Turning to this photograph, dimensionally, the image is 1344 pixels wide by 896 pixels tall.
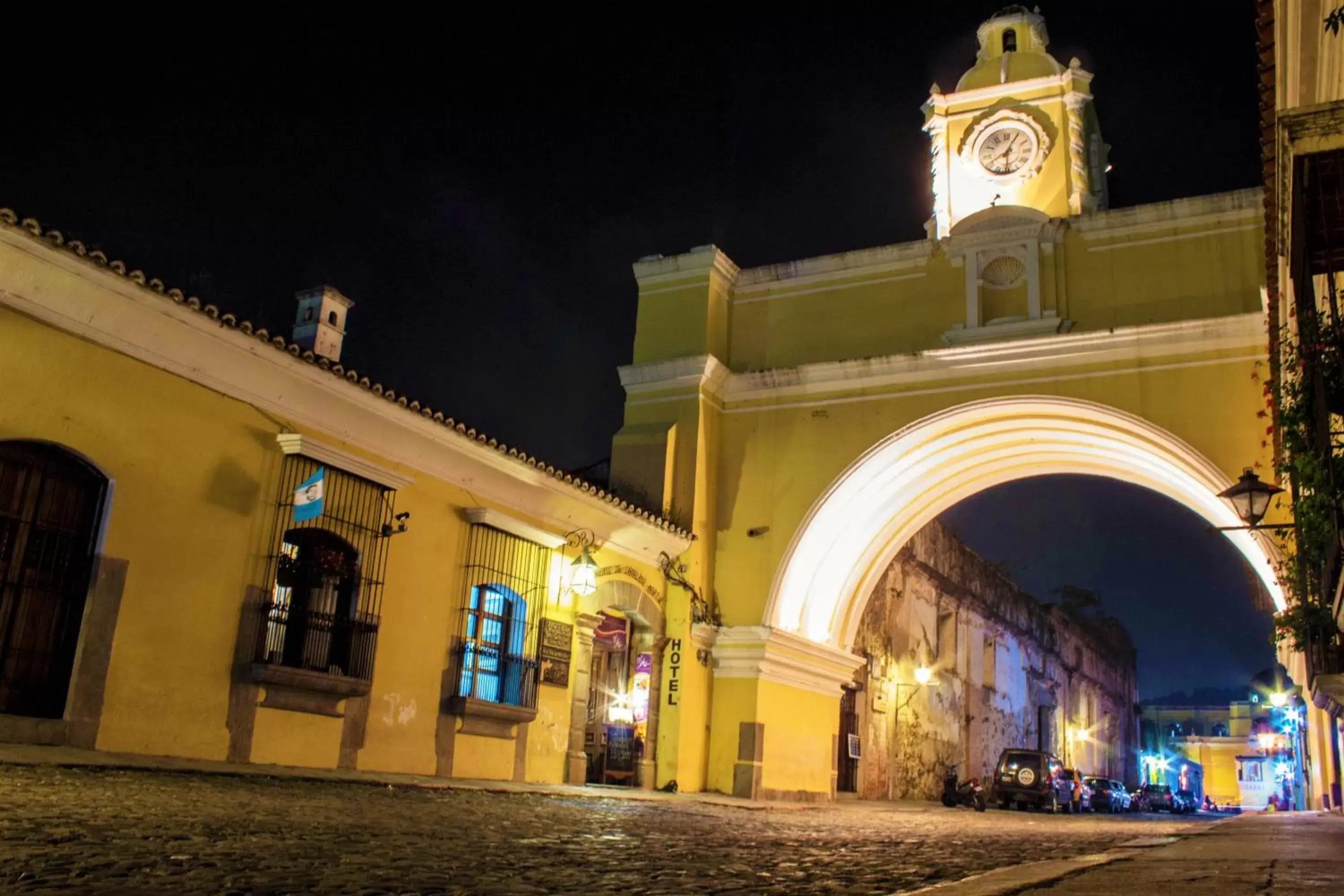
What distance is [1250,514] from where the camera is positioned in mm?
10352

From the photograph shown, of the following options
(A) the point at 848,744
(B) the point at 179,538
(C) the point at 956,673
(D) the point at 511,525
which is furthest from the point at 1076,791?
(B) the point at 179,538

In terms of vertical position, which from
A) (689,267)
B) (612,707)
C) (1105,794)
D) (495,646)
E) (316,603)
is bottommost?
(1105,794)

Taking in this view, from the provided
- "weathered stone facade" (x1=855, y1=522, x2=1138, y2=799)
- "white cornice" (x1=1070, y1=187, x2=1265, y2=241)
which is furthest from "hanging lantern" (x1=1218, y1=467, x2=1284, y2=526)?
"weathered stone facade" (x1=855, y1=522, x2=1138, y2=799)

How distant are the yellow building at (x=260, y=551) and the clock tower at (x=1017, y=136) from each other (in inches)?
310

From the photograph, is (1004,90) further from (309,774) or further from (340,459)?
(309,774)

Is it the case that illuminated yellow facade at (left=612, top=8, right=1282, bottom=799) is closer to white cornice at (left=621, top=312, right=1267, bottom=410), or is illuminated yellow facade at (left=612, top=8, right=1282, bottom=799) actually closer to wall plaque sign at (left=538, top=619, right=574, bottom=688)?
white cornice at (left=621, top=312, right=1267, bottom=410)

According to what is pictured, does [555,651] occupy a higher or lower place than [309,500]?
lower

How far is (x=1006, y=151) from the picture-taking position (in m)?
17.5

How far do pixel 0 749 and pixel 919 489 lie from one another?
42.8 ft

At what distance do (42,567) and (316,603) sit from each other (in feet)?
8.72

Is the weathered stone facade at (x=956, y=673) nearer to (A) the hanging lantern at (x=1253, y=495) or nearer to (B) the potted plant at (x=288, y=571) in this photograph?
(A) the hanging lantern at (x=1253, y=495)

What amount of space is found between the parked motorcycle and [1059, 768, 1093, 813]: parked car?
97.3 inches

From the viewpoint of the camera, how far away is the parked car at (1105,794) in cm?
2730

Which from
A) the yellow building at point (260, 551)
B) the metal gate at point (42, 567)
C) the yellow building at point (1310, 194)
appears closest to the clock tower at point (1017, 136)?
the yellow building at point (1310, 194)
